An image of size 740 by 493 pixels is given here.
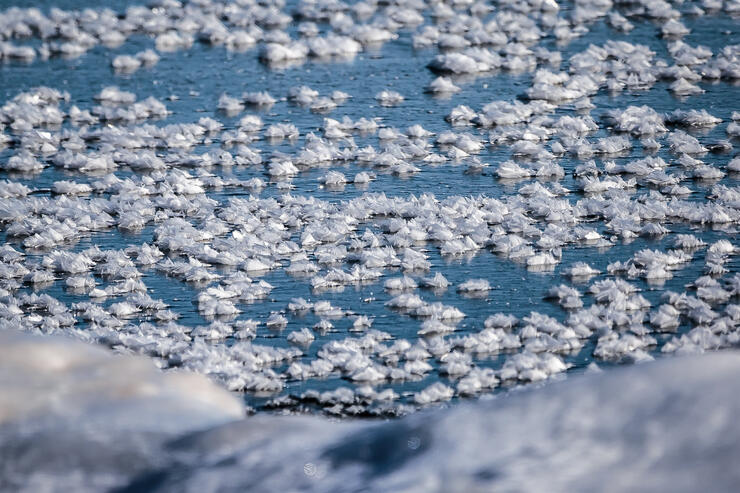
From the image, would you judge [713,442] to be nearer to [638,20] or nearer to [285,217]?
[285,217]

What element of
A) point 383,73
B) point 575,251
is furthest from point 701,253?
point 383,73

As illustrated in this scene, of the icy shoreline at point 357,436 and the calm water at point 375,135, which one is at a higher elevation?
the icy shoreline at point 357,436

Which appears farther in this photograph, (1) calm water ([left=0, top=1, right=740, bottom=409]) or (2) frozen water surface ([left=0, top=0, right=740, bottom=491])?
(1) calm water ([left=0, top=1, right=740, bottom=409])

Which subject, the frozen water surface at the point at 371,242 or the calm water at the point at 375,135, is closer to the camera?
the frozen water surface at the point at 371,242

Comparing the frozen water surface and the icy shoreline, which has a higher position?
the icy shoreline

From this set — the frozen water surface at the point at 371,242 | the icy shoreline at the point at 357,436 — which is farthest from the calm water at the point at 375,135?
the icy shoreline at the point at 357,436

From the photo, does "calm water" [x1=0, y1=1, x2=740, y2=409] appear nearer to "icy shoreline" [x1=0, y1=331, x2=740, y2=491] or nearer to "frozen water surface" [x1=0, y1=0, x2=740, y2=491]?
"frozen water surface" [x1=0, y1=0, x2=740, y2=491]

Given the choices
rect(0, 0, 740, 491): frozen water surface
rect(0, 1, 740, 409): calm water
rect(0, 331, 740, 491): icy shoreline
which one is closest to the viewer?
rect(0, 331, 740, 491): icy shoreline

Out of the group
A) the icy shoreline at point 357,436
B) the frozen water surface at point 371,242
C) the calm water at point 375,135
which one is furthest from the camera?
the calm water at point 375,135

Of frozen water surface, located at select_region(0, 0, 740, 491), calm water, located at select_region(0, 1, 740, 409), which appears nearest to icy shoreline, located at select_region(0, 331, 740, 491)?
frozen water surface, located at select_region(0, 0, 740, 491)

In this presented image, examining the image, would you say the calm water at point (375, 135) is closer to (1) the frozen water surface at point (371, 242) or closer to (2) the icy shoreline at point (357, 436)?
(1) the frozen water surface at point (371, 242)

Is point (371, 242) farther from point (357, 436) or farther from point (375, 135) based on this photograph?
point (357, 436)
